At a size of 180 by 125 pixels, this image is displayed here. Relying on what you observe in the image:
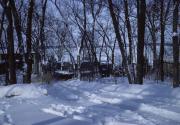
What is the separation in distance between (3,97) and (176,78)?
792 centimetres

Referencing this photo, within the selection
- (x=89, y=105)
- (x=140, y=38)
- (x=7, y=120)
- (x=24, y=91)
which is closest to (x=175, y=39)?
(x=140, y=38)

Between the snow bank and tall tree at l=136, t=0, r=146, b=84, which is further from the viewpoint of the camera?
tall tree at l=136, t=0, r=146, b=84

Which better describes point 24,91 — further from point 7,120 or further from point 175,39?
point 175,39

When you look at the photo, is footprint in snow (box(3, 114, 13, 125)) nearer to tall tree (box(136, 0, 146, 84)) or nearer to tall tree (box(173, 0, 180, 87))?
tall tree (box(173, 0, 180, 87))

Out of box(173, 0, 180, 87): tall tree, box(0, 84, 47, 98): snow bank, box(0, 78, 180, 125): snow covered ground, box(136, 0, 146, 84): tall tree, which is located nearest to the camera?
box(0, 78, 180, 125): snow covered ground

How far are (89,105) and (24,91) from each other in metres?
4.20

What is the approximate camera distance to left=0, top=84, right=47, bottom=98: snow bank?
599 inches

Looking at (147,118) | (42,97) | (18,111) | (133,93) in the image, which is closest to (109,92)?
(133,93)

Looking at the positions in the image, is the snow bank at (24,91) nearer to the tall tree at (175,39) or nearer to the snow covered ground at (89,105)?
the snow covered ground at (89,105)

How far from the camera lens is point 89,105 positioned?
12.1m

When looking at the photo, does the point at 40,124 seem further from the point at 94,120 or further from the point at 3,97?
the point at 3,97

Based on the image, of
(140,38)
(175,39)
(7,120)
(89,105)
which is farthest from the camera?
(140,38)

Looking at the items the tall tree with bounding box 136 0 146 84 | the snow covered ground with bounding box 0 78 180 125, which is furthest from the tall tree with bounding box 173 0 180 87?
the snow covered ground with bounding box 0 78 180 125

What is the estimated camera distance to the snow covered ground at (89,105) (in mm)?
9695
